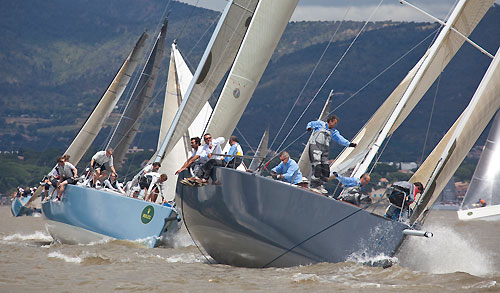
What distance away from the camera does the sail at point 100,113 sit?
70.2 ft

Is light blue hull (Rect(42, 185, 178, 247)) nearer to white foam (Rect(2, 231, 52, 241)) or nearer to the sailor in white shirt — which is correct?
the sailor in white shirt

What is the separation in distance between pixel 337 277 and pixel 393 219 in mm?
1867

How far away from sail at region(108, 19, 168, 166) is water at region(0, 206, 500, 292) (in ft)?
25.1

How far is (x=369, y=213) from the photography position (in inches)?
418

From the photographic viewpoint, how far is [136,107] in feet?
72.9

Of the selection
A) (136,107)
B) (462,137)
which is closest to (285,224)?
(462,137)

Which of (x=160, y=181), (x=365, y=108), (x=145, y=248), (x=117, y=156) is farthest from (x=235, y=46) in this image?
(x=365, y=108)

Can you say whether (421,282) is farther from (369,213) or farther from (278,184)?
(278,184)

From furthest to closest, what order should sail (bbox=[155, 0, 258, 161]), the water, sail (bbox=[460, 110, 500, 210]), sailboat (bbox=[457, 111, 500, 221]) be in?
1. sail (bbox=[460, 110, 500, 210])
2. sailboat (bbox=[457, 111, 500, 221])
3. sail (bbox=[155, 0, 258, 161])
4. the water

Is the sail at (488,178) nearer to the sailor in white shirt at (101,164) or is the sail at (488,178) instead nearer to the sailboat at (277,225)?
the sailor in white shirt at (101,164)

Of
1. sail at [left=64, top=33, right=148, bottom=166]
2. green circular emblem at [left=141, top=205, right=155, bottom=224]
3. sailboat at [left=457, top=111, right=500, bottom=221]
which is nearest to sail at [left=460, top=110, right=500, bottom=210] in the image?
sailboat at [left=457, top=111, right=500, bottom=221]

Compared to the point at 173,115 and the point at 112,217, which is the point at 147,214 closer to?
the point at 112,217

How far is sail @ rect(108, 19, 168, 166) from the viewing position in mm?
21516

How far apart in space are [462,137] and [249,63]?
3.92 metres
